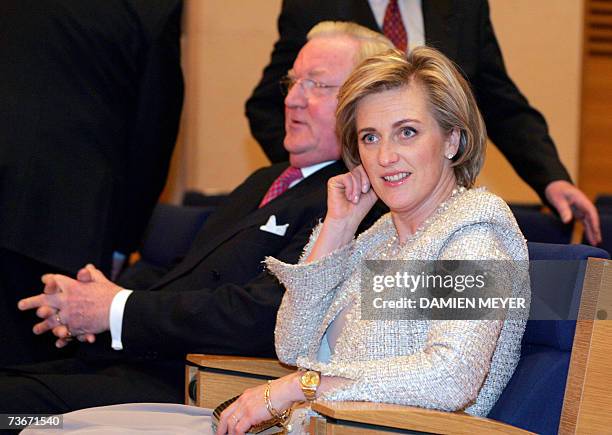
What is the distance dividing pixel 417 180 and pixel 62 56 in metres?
1.54

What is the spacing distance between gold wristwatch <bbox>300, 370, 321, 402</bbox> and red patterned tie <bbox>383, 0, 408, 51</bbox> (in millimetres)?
1706

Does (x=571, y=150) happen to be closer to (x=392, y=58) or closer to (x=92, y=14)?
(x=92, y=14)

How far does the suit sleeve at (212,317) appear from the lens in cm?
244

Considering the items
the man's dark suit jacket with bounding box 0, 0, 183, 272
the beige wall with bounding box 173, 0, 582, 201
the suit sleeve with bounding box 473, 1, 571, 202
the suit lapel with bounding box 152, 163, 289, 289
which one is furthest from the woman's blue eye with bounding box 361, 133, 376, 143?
the beige wall with bounding box 173, 0, 582, 201

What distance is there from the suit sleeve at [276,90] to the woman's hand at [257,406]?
4.94 ft

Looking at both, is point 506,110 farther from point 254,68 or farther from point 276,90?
point 254,68

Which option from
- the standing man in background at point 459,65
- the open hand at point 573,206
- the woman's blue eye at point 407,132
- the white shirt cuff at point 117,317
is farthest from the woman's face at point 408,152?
the standing man in background at point 459,65

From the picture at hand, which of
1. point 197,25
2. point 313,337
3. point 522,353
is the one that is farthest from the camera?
point 197,25

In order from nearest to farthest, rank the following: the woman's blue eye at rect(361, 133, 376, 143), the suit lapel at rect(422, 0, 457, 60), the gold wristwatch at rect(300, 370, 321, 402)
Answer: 1. the gold wristwatch at rect(300, 370, 321, 402)
2. the woman's blue eye at rect(361, 133, 376, 143)
3. the suit lapel at rect(422, 0, 457, 60)

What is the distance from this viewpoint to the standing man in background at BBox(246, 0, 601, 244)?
3371 mm

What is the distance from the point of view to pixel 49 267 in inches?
122

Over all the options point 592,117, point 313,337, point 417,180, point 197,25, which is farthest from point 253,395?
point 592,117

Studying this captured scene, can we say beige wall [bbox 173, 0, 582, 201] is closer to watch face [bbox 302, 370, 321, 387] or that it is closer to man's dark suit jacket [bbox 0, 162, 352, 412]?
man's dark suit jacket [bbox 0, 162, 352, 412]

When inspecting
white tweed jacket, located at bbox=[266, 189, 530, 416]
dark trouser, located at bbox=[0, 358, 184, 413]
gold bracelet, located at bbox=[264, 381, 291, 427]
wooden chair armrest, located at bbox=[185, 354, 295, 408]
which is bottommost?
dark trouser, located at bbox=[0, 358, 184, 413]
